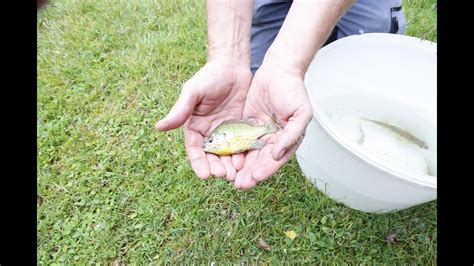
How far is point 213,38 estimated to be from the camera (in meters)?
1.91

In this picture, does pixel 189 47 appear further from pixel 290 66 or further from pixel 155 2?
pixel 290 66

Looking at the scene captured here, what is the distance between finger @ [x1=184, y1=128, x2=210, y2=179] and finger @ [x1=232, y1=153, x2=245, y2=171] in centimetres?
12

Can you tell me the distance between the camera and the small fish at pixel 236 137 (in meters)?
1.66

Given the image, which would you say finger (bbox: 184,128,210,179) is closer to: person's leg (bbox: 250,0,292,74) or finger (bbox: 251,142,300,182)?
finger (bbox: 251,142,300,182)

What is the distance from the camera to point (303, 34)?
1.75 metres

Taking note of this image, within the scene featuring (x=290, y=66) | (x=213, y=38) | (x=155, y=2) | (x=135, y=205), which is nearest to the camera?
(x=290, y=66)

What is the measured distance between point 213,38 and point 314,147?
0.69m

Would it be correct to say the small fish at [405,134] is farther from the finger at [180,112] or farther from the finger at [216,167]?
the finger at [180,112]

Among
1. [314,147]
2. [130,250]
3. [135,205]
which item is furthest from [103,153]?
[314,147]

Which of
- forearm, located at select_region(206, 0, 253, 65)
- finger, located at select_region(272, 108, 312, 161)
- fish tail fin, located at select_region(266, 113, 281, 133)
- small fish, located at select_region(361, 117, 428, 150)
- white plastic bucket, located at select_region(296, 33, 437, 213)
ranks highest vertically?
forearm, located at select_region(206, 0, 253, 65)

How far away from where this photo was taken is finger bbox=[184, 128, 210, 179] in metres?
1.61

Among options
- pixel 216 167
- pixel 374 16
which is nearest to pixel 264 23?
pixel 374 16

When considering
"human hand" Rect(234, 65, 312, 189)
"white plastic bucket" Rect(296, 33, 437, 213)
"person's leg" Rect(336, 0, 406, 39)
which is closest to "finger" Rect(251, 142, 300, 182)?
"human hand" Rect(234, 65, 312, 189)

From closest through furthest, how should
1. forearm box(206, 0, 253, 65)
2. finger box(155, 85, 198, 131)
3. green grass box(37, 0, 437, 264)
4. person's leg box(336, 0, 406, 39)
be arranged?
finger box(155, 85, 198, 131)
forearm box(206, 0, 253, 65)
green grass box(37, 0, 437, 264)
person's leg box(336, 0, 406, 39)
